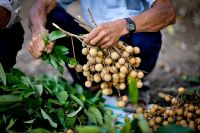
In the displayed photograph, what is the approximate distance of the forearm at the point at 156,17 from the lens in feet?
4.62

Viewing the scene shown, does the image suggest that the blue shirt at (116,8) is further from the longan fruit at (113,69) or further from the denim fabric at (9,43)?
the longan fruit at (113,69)

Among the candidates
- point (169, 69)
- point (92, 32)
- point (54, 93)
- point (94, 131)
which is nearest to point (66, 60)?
point (92, 32)

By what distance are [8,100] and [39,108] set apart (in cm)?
11

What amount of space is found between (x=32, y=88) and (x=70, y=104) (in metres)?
0.14

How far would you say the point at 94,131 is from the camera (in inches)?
30.5

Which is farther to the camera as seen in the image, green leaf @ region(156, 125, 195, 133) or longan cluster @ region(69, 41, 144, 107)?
longan cluster @ region(69, 41, 144, 107)

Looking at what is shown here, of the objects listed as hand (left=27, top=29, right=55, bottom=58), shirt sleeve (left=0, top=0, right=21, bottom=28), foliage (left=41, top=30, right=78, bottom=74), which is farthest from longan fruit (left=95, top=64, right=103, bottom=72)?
shirt sleeve (left=0, top=0, right=21, bottom=28)

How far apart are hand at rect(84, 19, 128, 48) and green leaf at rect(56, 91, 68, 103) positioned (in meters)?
0.32

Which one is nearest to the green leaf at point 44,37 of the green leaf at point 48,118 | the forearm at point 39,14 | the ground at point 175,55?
the forearm at point 39,14

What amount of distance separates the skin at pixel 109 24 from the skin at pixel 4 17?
0.08 meters

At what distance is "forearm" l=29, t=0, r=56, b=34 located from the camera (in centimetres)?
143

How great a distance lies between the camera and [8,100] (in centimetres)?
129

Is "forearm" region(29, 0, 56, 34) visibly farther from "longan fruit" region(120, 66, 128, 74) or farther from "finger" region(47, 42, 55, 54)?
"longan fruit" region(120, 66, 128, 74)

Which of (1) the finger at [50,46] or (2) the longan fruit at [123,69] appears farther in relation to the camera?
(1) the finger at [50,46]
